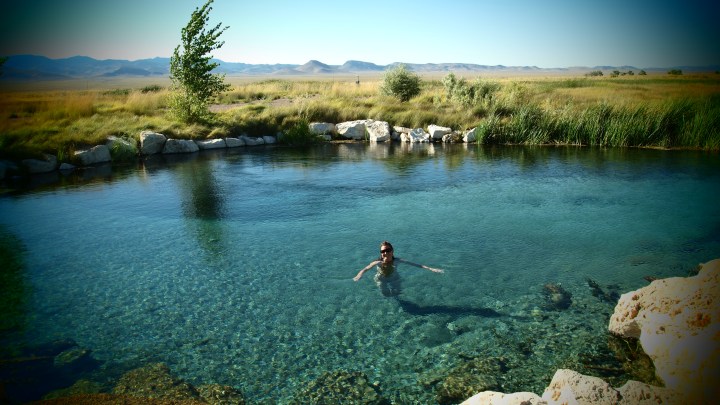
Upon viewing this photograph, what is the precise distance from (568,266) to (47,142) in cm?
2007

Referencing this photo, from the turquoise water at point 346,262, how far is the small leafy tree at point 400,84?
53.5 ft

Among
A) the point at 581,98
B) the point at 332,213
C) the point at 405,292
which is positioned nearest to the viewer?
the point at 405,292

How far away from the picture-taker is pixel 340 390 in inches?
213

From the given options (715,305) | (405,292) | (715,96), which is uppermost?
(715,96)

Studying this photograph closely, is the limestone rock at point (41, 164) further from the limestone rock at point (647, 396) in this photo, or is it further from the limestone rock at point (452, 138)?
the limestone rock at point (647, 396)

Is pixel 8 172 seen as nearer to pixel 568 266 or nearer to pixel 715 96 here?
pixel 568 266

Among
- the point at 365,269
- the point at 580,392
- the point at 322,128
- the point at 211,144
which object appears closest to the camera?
the point at 580,392

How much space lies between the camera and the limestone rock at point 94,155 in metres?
18.6

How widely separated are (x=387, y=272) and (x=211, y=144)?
1742 cm

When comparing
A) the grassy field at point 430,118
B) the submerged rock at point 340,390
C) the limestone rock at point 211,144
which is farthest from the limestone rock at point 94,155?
the submerged rock at point 340,390

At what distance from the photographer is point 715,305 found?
503 centimetres

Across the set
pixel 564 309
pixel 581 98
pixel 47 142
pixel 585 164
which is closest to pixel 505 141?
pixel 585 164

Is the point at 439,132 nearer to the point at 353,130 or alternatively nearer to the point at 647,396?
the point at 353,130

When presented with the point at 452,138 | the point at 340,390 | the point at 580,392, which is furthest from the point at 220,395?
the point at 452,138
